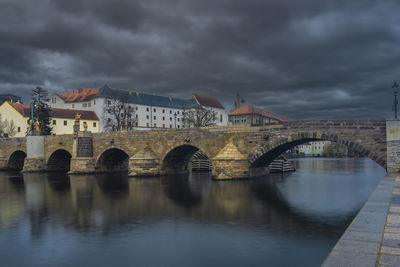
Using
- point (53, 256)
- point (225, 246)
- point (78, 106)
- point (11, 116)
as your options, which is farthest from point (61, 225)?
point (78, 106)

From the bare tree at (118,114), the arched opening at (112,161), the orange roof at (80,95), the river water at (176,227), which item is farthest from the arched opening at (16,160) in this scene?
the orange roof at (80,95)

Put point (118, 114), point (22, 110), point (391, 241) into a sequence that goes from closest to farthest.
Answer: point (391, 241) → point (118, 114) → point (22, 110)

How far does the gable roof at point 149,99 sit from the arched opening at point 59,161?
41159 mm

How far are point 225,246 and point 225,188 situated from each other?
41.3ft

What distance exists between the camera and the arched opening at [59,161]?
41.1m

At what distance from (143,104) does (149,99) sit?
365 centimetres

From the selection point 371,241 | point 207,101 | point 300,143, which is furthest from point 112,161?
point 207,101

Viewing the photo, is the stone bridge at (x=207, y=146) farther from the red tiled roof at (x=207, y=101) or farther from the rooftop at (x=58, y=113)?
the red tiled roof at (x=207, y=101)

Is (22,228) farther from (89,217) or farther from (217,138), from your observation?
(217,138)

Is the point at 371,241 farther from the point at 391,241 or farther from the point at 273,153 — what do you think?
the point at 273,153

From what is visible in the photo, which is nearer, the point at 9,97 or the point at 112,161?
the point at 112,161

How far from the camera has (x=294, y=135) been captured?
2336cm

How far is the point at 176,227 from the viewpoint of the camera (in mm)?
11891

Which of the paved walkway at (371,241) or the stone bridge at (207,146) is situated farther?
the stone bridge at (207,146)
